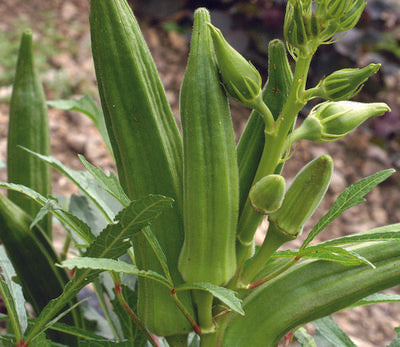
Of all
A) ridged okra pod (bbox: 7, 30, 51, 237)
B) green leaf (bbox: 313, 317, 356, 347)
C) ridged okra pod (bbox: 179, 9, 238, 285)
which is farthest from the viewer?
ridged okra pod (bbox: 7, 30, 51, 237)

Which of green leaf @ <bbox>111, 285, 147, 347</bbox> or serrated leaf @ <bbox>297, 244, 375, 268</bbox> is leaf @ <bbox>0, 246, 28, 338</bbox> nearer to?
green leaf @ <bbox>111, 285, 147, 347</bbox>

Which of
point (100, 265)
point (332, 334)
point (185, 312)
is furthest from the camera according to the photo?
point (332, 334)

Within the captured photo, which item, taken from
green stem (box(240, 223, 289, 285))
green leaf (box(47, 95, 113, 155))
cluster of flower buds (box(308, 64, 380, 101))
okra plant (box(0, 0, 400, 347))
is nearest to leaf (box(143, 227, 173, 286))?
okra plant (box(0, 0, 400, 347))

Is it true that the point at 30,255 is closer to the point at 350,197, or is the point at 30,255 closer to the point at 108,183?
the point at 108,183

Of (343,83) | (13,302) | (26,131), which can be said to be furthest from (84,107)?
(343,83)

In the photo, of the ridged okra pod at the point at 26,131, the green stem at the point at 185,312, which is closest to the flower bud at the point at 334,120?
the green stem at the point at 185,312

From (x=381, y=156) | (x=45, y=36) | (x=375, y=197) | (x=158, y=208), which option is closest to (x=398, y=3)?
(x=381, y=156)

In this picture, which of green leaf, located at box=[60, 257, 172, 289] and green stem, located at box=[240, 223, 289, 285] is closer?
green leaf, located at box=[60, 257, 172, 289]

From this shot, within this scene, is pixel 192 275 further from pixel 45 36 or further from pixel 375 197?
pixel 45 36
